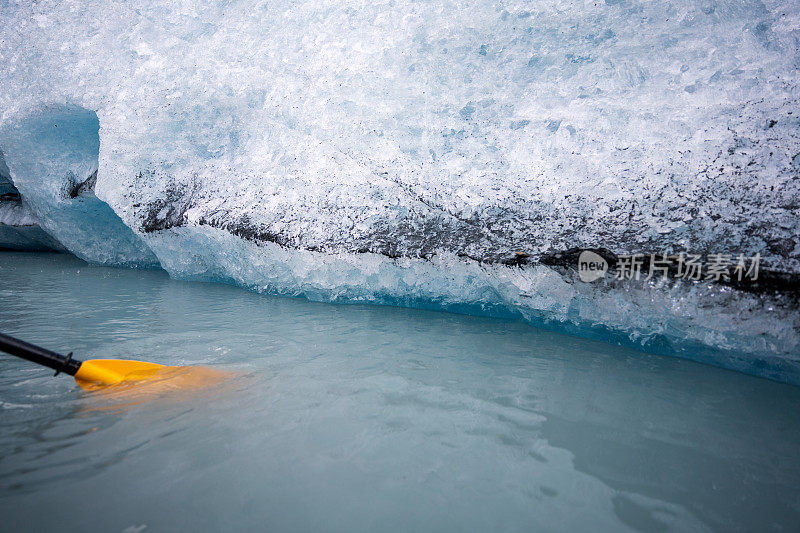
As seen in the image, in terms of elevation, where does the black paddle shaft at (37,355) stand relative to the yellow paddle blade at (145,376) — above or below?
above

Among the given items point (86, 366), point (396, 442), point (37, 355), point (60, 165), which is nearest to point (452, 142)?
point (396, 442)

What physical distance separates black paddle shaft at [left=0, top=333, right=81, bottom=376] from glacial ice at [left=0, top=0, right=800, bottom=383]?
7.01 ft

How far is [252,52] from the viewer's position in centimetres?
430

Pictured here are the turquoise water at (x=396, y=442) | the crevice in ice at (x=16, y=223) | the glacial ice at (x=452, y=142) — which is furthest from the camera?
the crevice in ice at (x=16, y=223)

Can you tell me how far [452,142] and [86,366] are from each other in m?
2.95

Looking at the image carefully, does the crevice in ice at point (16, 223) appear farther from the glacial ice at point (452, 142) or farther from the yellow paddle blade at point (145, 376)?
the yellow paddle blade at point (145, 376)

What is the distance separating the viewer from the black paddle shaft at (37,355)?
1.62 m

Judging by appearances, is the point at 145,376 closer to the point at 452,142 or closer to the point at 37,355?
the point at 37,355

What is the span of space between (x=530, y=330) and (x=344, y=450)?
231 centimetres

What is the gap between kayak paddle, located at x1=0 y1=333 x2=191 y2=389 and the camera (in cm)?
165

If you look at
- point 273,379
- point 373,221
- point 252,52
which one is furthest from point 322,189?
point 273,379

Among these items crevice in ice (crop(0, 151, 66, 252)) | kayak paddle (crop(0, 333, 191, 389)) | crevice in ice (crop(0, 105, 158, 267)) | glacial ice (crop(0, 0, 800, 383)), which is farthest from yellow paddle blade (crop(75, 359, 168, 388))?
crevice in ice (crop(0, 151, 66, 252))

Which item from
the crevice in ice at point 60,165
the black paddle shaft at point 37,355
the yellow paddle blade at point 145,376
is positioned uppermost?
the crevice in ice at point 60,165

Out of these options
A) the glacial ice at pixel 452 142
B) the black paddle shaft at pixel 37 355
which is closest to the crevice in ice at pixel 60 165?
the glacial ice at pixel 452 142
